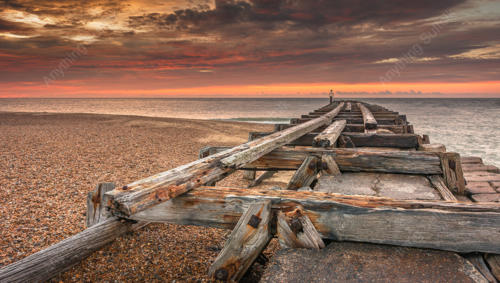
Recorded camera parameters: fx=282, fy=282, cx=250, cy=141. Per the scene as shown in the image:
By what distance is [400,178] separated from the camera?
3.21m

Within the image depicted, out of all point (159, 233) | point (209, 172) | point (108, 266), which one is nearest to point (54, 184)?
point (159, 233)

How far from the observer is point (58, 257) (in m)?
1.74

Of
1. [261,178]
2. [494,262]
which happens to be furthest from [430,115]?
[494,262]

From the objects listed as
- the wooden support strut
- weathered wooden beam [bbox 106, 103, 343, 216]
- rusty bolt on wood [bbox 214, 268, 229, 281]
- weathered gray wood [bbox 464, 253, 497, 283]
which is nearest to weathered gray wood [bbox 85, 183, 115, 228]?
the wooden support strut

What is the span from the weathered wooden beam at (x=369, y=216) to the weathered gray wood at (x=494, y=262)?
0.06 meters

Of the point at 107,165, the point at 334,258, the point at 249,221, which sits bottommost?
the point at 107,165

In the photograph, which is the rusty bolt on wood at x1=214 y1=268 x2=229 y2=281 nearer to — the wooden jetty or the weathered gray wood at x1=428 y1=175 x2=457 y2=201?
the wooden jetty

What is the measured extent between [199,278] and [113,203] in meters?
1.23

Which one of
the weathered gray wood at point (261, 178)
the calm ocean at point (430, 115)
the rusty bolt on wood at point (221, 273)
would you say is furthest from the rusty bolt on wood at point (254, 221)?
the calm ocean at point (430, 115)

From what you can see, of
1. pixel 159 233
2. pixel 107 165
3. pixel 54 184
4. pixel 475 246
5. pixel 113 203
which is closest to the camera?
pixel 475 246

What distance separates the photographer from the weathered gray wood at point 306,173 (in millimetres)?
3109

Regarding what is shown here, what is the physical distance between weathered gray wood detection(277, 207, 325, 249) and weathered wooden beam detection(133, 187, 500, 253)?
0.05 m

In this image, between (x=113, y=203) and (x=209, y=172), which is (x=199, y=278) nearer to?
(x=209, y=172)

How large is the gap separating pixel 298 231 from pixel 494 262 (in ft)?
3.48
